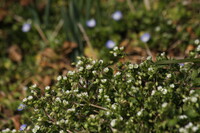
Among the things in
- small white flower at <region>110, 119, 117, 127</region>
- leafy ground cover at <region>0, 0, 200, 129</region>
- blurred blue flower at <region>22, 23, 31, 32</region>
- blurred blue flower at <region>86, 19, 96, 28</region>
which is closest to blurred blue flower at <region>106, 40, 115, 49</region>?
leafy ground cover at <region>0, 0, 200, 129</region>

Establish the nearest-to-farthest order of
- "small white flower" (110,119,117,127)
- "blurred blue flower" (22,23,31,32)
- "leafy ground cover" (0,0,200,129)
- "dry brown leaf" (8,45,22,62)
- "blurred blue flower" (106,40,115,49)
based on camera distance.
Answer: "small white flower" (110,119,117,127) → "leafy ground cover" (0,0,200,129) → "blurred blue flower" (106,40,115,49) → "dry brown leaf" (8,45,22,62) → "blurred blue flower" (22,23,31,32)

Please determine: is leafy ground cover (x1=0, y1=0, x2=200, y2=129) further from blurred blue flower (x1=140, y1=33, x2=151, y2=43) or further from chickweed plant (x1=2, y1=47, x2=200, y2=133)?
chickweed plant (x1=2, y1=47, x2=200, y2=133)

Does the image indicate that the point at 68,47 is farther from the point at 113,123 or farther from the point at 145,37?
the point at 113,123

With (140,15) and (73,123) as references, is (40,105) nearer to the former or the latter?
(73,123)

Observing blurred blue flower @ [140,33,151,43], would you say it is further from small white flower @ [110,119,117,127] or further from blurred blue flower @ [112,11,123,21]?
small white flower @ [110,119,117,127]

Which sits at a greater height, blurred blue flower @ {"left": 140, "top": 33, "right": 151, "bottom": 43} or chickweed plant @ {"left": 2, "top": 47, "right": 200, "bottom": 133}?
blurred blue flower @ {"left": 140, "top": 33, "right": 151, "bottom": 43}

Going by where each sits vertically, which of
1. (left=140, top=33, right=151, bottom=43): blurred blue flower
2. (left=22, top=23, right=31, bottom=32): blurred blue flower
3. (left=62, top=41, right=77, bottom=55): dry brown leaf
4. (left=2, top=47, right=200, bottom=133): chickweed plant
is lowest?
(left=2, top=47, right=200, bottom=133): chickweed plant

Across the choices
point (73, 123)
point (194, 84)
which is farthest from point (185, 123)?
point (73, 123)

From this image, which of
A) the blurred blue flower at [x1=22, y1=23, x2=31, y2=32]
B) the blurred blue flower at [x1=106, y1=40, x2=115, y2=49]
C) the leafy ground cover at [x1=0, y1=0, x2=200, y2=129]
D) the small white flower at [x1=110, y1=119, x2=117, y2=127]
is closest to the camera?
the small white flower at [x1=110, y1=119, x2=117, y2=127]

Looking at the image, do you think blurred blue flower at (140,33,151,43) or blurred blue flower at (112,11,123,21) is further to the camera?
blurred blue flower at (112,11,123,21)
